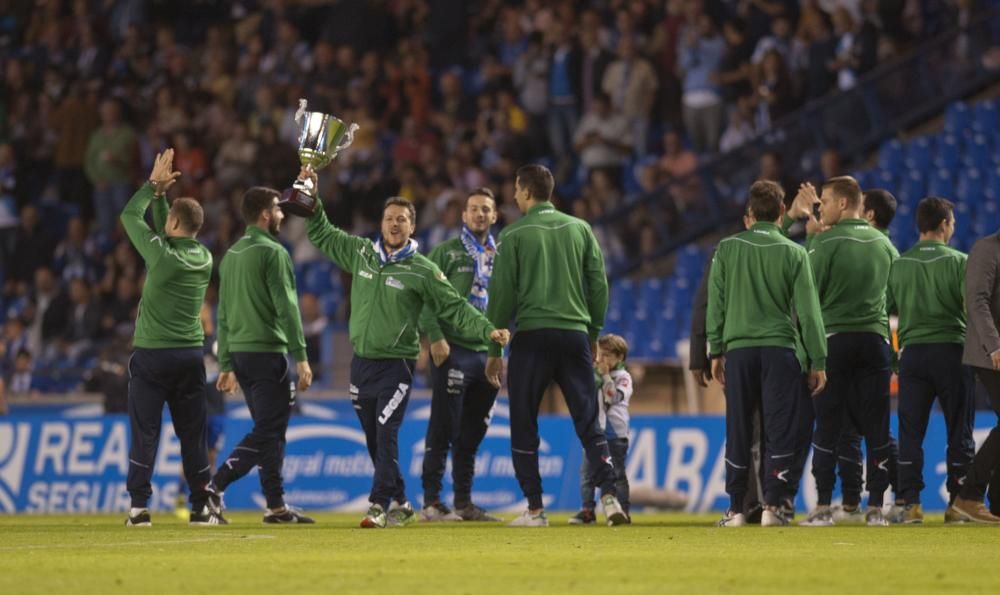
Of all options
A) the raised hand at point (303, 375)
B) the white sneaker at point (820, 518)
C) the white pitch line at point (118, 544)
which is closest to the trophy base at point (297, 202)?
the raised hand at point (303, 375)

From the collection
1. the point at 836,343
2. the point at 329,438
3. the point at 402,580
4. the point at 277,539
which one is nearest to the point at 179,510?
the point at 329,438

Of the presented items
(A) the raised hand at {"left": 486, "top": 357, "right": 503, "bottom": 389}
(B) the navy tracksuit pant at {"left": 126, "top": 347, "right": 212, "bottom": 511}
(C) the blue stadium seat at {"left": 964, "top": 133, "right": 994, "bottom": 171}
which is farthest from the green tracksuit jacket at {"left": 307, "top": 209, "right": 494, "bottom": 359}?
(C) the blue stadium seat at {"left": 964, "top": 133, "right": 994, "bottom": 171}

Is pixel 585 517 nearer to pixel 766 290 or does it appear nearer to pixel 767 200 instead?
pixel 766 290

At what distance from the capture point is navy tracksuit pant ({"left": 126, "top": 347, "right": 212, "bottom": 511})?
13008 millimetres

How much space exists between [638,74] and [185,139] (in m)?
7.97

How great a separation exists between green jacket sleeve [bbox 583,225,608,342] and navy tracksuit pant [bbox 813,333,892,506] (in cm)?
171

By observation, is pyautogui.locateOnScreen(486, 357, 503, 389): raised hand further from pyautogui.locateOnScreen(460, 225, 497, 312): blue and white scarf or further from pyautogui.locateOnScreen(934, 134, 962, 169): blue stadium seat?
pyautogui.locateOnScreen(934, 134, 962, 169): blue stadium seat

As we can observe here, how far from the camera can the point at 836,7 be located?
23031 millimetres

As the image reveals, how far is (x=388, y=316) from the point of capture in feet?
42.2

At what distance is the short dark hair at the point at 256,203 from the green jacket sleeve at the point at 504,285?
2.10 m

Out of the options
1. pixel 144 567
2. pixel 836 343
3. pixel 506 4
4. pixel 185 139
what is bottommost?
pixel 144 567

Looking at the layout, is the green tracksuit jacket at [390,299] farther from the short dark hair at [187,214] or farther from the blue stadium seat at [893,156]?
the blue stadium seat at [893,156]

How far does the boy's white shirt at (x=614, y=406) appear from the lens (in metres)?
14.1

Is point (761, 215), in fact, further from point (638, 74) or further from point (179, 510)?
point (638, 74)
